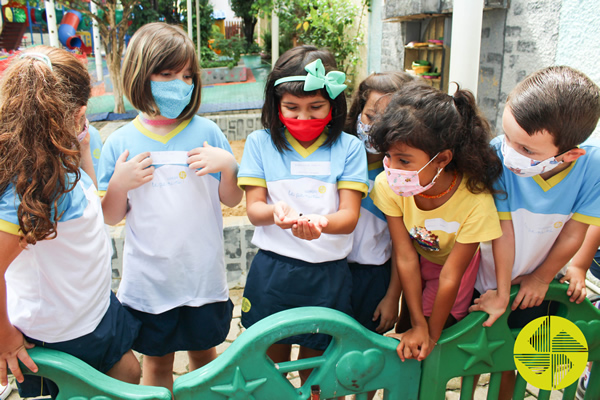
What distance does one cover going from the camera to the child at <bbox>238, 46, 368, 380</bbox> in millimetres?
1765

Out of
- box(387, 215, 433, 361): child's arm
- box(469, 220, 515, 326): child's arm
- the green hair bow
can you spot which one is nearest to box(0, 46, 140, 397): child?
the green hair bow

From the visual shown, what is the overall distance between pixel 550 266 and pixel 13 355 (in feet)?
5.60

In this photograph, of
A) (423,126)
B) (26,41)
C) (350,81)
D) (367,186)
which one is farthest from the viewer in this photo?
(26,41)

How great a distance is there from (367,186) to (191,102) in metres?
0.78

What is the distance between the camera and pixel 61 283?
1.42 m

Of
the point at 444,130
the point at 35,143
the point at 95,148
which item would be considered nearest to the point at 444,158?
the point at 444,130

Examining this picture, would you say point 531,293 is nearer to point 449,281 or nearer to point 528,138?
point 449,281

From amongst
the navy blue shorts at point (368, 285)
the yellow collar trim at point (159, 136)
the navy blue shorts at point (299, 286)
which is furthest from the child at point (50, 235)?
the navy blue shorts at point (368, 285)

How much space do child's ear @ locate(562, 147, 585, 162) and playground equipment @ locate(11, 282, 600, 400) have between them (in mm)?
449

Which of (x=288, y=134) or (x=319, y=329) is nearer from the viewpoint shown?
(x=319, y=329)

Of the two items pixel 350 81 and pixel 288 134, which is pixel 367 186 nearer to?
pixel 288 134

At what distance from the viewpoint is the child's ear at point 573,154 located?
4.85 ft

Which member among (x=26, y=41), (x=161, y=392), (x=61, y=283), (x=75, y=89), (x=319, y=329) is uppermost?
(x=26, y=41)

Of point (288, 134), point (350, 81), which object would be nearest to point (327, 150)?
point (288, 134)
